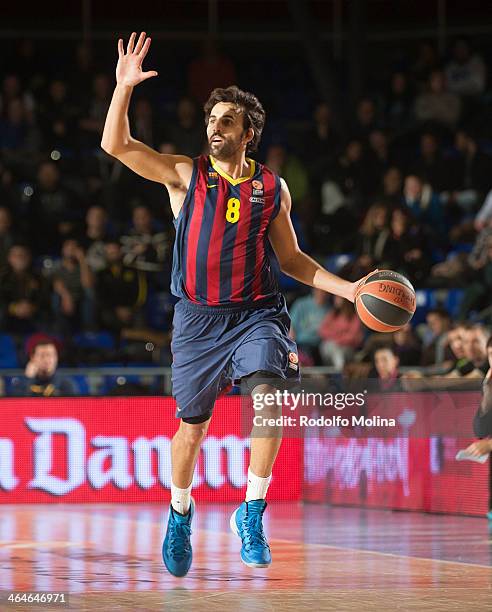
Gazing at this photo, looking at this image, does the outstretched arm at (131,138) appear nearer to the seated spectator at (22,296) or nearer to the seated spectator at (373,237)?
the seated spectator at (373,237)

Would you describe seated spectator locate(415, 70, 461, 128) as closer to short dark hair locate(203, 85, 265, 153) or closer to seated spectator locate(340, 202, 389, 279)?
seated spectator locate(340, 202, 389, 279)

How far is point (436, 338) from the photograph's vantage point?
1284 cm

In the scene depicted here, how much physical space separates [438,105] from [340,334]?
5.15 metres

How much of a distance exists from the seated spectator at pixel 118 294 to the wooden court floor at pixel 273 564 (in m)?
3.55

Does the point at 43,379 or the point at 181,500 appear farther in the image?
the point at 43,379

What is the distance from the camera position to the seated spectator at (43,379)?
1227 centimetres

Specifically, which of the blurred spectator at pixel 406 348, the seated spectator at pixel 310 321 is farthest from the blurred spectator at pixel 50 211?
the blurred spectator at pixel 406 348

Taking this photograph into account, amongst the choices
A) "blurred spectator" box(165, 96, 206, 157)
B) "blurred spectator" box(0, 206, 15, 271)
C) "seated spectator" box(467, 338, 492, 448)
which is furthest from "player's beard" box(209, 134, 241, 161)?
"blurred spectator" box(165, 96, 206, 157)

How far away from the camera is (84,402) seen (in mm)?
12062

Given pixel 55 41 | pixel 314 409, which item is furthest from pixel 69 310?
pixel 55 41

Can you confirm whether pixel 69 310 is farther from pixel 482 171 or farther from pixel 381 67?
pixel 381 67

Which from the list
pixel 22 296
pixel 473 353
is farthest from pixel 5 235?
pixel 473 353

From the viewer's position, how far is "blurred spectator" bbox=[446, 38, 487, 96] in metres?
17.8

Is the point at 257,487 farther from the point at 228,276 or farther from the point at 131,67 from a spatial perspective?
the point at 131,67
